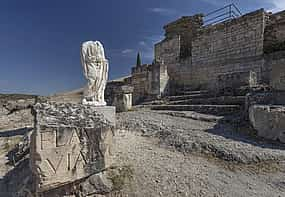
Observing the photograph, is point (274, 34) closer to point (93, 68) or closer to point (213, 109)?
A: point (213, 109)

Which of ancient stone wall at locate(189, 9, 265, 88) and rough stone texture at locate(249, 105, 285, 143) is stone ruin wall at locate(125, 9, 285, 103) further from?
rough stone texture at locate(249, 105, 285, 143)

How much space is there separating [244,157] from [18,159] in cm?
547

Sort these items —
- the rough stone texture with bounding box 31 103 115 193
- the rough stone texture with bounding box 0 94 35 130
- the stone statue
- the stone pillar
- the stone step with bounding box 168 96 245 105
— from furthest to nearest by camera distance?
the rough stone texture with bounding box 0 94 35 130 → the stone pillar → the stone step with bounding box 168 96 245 105 → the stone statue → the rough stone texture with bounding box 31 103 115 193

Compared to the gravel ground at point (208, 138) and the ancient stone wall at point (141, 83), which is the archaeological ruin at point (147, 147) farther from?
the ancient stone wall at point (141, 83)

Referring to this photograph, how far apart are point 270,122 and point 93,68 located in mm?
4596

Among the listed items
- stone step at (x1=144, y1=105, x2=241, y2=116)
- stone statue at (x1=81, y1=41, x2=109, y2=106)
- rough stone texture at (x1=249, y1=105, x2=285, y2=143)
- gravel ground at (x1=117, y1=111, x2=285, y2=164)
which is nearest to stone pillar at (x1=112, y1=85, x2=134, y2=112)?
stone step at (x1=144, y1=105, x2=241, y2=116)

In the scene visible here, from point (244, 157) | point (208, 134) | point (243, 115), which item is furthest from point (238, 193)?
point (243, 115)

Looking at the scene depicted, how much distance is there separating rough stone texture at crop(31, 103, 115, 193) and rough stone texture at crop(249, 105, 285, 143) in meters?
3.97

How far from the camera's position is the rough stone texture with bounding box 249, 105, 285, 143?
561cm

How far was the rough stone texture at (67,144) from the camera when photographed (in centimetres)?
348

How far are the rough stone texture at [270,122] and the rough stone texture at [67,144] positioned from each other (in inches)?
156

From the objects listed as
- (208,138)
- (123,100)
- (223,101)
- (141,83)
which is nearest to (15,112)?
(123,100)

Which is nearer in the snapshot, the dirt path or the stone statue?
the dirt path

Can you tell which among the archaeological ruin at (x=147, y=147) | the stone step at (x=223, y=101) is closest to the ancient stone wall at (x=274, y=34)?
the archaeological ruin at (x=147, y=147)
